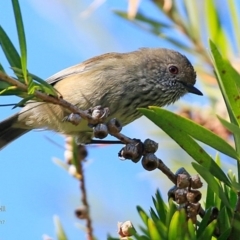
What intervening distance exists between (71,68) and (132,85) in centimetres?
58

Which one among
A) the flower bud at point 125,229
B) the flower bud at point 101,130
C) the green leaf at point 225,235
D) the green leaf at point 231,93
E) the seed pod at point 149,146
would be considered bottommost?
the green leaf at point 225,235

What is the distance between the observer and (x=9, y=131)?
3.88 meters

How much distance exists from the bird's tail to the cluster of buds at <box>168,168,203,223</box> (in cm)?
272

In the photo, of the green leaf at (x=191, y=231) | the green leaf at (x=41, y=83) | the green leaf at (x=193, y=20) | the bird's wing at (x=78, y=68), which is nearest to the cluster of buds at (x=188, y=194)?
the green leaf at (x=191, y=231)

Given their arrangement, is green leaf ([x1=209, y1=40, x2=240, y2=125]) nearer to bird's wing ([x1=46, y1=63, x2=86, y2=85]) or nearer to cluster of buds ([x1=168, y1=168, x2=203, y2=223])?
cluster of buds ([x1=168, y1=168, x2=203, y2=223])

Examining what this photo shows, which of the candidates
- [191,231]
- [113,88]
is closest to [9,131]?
[113,88]

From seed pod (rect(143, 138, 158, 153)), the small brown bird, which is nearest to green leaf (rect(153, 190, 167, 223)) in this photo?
seed pod (rect(143, 138, 158, 153))

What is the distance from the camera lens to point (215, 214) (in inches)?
47.2

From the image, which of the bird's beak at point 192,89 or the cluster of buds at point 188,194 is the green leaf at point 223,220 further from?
the bird's beak at point 192,89

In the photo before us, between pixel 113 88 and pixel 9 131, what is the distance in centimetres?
100

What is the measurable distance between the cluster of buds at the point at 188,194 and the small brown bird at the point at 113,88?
6.20 feet

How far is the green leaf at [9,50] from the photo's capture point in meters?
→ 1.33

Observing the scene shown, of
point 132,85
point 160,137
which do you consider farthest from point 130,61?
point 160,137

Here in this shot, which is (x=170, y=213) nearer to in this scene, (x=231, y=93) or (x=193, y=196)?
(x=193, y=196)
